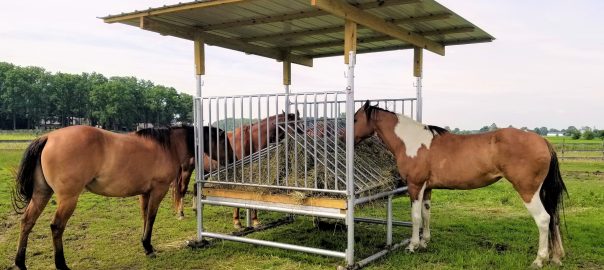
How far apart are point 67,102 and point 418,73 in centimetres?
6684

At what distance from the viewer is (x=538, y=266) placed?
14.0ft

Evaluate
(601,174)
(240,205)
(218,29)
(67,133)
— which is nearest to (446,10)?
(218,29)

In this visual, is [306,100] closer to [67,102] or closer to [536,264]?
[536,264]

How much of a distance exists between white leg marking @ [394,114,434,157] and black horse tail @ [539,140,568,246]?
4.15 feet

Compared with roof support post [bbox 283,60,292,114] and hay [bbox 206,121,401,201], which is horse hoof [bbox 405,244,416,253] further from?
roof support post [bbox 283,60,292,114]

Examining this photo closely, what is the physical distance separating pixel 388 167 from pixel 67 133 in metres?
3.81

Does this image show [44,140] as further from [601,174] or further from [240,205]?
[601,174]

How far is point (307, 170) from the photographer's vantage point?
4836 mm

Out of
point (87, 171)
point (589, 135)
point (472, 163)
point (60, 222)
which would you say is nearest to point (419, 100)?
point (472, 163)

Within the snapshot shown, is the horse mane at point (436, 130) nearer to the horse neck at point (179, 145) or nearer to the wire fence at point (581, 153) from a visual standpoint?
the horse neck at point (179, 145)

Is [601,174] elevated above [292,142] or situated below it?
below

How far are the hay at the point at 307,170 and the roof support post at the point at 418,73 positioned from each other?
97 centimetres

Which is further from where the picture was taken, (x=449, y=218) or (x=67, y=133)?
(x=449, y=218)

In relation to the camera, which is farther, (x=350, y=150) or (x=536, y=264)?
(x=536, y=264)
